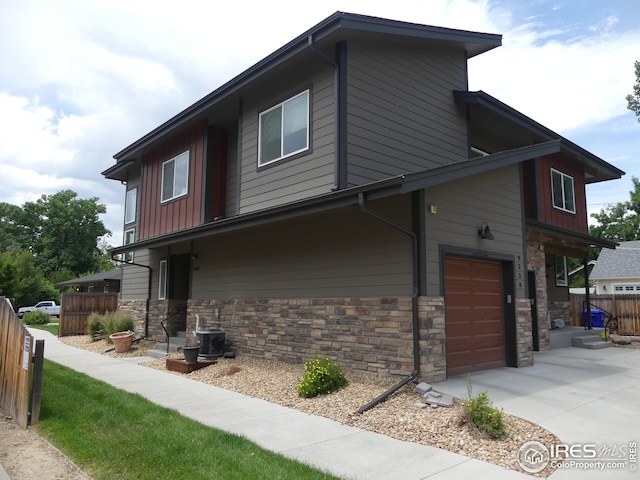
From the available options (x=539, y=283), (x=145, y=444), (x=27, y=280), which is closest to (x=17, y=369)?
(x=145, y=444)

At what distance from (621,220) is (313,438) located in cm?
4480

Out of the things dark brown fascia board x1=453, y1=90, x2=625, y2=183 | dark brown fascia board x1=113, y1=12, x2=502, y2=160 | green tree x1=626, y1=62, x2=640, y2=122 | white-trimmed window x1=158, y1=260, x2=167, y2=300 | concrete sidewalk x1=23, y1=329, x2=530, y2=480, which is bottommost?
concrete sidewalk x1=23, y1=329, x2=530, y2=480

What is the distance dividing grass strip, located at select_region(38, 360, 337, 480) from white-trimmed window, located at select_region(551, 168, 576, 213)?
1263 cm

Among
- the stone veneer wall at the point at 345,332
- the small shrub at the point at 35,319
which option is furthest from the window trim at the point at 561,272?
the small shrub at the point at 35,319

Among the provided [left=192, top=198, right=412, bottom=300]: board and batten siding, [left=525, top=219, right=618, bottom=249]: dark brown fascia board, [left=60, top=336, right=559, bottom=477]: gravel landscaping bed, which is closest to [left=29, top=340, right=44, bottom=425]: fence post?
[left=60, top=336, right=559, bottom=477]: gravel landscaping bed

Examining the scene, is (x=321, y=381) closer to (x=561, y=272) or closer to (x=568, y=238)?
(x=568, y=238)

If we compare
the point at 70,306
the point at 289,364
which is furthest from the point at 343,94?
the point at 70,306

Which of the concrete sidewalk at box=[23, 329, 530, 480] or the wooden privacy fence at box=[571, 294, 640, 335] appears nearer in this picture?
the concrete sidewalk at box=[23, 329, 530, 480]

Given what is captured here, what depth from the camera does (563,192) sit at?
48.0ft

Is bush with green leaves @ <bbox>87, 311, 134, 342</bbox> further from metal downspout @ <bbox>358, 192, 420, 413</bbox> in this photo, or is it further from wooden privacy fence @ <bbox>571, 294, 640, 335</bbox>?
wooden privacy fence @ <bbox>571, 294, 640, 335</bbox>

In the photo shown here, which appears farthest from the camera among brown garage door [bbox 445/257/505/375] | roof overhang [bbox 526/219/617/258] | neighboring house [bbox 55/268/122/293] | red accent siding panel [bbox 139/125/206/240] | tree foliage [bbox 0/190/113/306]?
tree foliage [bbox 0/190/113/306]

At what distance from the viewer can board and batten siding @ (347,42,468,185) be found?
889cm

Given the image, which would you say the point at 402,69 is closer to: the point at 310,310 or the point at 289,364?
the point at 310,310

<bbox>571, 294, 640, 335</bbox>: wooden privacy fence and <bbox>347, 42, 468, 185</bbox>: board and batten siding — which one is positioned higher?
<bbox>347, 42, 468, 185</bbox>: board and batten siding
